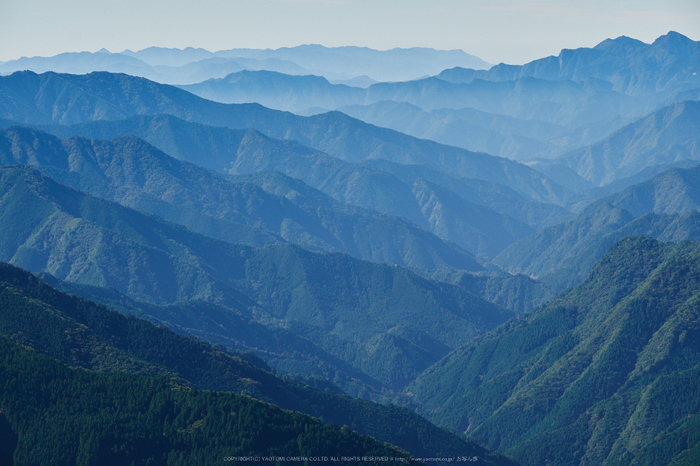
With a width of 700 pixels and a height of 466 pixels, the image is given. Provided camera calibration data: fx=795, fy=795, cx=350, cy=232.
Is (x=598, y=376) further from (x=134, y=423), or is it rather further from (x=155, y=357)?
(x=134, y=423)

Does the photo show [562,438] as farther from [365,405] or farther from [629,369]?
[365,405]

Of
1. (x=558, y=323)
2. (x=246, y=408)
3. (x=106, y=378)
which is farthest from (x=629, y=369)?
(x=106, y=378)

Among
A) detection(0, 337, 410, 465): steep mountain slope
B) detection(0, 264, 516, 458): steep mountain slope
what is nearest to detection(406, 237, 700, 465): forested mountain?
detection(0, 264, 516, 458): steep mountain slope

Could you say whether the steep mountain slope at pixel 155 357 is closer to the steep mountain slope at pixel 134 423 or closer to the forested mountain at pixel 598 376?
the steep mountain slope at pixel 134 423

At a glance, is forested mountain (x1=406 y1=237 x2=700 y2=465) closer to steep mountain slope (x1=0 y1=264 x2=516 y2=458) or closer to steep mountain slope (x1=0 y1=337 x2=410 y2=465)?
steep mountain slope (x1=0 y1=264 x2=516 y2=458)

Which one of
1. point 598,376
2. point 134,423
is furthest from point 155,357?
point 598,376
